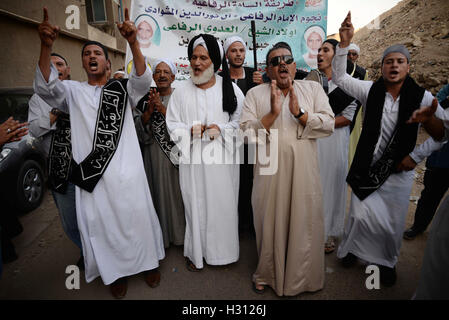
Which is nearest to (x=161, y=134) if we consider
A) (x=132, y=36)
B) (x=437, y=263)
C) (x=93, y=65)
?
(x=93, y=65)

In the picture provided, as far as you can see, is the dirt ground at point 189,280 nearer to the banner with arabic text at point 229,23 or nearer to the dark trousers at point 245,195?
the dark trousers at point 245,195

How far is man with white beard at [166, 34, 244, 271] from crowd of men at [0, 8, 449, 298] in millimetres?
10

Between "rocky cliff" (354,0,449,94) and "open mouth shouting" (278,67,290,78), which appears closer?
"open mouth shouting" (278,67,290,78)

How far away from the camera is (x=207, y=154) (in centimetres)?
245

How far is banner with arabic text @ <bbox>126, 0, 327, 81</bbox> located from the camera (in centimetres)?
404

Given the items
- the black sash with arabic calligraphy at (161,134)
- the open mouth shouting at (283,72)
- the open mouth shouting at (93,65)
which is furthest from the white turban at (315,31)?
the open mouth shouting at (93,65)

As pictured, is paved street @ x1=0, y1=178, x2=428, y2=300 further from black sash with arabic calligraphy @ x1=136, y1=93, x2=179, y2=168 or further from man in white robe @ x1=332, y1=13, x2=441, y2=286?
black sash with arabic calligraphy @ x1=136, y1=93, x2=179, y2=168

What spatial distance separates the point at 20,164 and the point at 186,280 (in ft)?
10.7

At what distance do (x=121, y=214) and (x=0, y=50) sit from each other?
681cm

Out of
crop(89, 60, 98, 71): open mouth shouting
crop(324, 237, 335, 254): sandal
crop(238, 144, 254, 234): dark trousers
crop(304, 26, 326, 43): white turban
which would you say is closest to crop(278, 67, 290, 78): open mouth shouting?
crop(238, 144, 254, 234): dark trousers

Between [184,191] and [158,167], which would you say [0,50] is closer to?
[158,167]

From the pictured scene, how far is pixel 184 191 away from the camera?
253cm

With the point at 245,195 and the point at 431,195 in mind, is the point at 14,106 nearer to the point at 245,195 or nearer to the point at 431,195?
the point at 245,195
